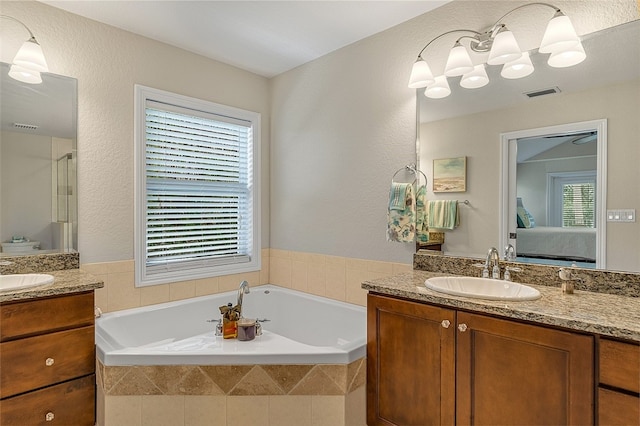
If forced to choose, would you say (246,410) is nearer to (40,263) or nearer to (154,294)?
(154,294)

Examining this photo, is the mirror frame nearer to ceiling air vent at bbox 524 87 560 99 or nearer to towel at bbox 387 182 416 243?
ceiling air vent at bbox 524 87 560 99

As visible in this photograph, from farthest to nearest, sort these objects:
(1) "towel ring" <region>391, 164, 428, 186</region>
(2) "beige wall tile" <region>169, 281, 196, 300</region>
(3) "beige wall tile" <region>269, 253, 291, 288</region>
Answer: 1. (3) "beige wall tile" <region>269, 253, 291, 288</region>
2. (2) "beige wall tile" <region>169, 281, 196, 300</region>
3. (1) "towel ring" <region>391, 164, 428, 186</region>

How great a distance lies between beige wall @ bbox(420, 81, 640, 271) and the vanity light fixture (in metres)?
2.30

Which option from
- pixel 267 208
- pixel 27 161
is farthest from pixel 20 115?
pixel 267 208

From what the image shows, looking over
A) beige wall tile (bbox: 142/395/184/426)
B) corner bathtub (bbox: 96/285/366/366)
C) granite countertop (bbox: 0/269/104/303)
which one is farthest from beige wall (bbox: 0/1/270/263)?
beige wall tile (bbox: 142/395/184/426)

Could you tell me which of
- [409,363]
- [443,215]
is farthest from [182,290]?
[443,215]

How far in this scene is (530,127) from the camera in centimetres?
197

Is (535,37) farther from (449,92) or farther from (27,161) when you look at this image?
(27,161)

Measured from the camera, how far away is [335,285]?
2.86 m

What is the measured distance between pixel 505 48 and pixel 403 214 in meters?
1.06

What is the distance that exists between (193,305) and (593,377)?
7.93 ft

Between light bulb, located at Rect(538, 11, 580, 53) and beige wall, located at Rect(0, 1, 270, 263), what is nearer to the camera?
light bulb, located at Rect(538, 11, 580, 53)

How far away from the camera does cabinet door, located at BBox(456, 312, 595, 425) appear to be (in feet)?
4.28

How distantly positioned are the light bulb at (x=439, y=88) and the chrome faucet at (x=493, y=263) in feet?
3.21
